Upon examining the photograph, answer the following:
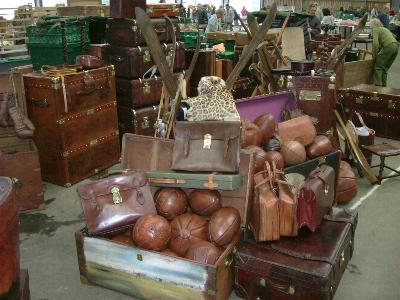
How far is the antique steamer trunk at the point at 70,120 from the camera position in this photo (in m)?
4.48

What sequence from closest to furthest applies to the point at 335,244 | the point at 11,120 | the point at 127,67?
1. the point at 335,244
2. the point at 11,120
3. the point at 127,67

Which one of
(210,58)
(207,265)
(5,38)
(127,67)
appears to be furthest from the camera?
(5,38)

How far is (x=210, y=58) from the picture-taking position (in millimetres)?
6348

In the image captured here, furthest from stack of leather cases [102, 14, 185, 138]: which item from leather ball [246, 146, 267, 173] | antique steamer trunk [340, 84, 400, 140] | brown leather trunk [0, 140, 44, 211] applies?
antique steamer trunk [340, 84, 400, 140]

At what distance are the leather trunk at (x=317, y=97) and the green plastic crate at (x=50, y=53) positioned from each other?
2.84 meters

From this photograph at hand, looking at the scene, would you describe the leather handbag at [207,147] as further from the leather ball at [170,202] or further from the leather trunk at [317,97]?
the leather trunk at [317,97]

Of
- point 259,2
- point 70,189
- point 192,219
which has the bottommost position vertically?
point 70,189

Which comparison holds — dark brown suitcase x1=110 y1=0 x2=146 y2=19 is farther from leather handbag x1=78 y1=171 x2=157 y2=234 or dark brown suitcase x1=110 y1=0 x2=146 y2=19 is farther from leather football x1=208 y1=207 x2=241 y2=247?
leather football x1=208 y1=207 x2=241 y2=247

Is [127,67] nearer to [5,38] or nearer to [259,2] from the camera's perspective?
[5,38]

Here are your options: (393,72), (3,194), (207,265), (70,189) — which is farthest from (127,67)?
(393,72)

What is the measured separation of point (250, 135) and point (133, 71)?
2.23 meters

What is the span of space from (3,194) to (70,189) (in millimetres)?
2956

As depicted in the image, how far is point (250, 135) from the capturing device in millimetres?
3641

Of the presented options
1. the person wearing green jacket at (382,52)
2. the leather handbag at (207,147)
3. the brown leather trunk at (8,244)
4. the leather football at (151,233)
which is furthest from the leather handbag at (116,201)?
the person wearing green jacket at (382,52)
